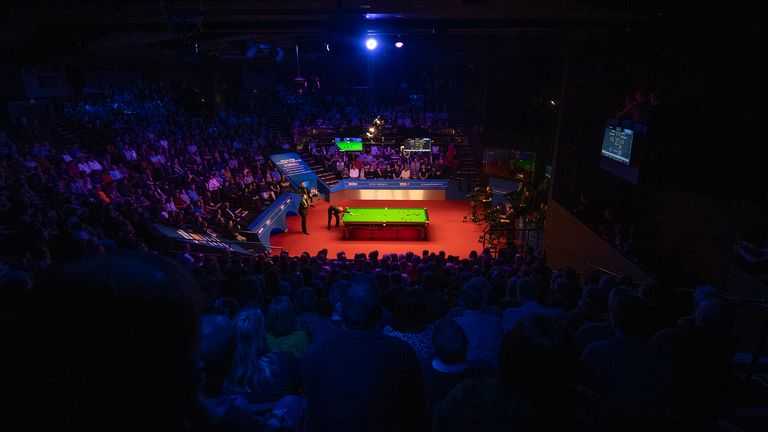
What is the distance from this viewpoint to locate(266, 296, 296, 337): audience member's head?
3.37 m

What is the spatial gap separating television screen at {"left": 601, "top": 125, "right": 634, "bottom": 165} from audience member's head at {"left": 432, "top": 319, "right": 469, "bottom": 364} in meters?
6.47

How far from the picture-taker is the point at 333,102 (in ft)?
83.3

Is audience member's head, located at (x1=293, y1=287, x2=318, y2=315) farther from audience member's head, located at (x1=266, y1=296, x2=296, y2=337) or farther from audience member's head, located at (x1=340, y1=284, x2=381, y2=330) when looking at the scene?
audience member's head, located at (x1=340, y1=284, x2=381, y2=330)

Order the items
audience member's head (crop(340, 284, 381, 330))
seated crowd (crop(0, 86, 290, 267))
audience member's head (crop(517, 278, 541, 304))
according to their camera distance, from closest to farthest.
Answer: audience member's head (crop(340, 284, 381, 330)) < audience member's head (crop(517, 278, 541, 304)) < seated crowd (crop(0, 86, 290, 267))

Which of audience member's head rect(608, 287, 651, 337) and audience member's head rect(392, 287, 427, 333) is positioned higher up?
audience member's head rect(608, 287, 651, 337)

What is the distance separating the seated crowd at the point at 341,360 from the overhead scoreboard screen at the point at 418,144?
53.1 ft

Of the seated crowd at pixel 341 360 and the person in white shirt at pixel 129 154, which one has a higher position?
the seated crowd at pixel 341 360

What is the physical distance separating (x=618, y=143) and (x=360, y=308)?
309 inches

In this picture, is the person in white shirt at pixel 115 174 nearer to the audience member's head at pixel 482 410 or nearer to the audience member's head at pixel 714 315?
the audience member's head at pixel 482 410

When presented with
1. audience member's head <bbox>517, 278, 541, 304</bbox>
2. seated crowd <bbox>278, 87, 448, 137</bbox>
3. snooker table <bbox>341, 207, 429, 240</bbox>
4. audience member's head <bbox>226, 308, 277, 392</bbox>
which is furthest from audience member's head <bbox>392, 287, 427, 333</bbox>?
seated crowd <bbox>278, 87, 448, 137</bbox>

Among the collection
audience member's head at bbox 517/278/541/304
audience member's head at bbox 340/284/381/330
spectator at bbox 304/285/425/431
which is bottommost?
audience member's head at bbox 517/278/541/304

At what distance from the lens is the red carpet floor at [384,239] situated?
45.6 feet

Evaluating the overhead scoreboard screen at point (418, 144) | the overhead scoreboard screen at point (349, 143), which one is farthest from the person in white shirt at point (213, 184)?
the overhead scoreboard screen at point (418, 144)

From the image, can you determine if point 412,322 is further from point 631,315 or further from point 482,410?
point 482,410
